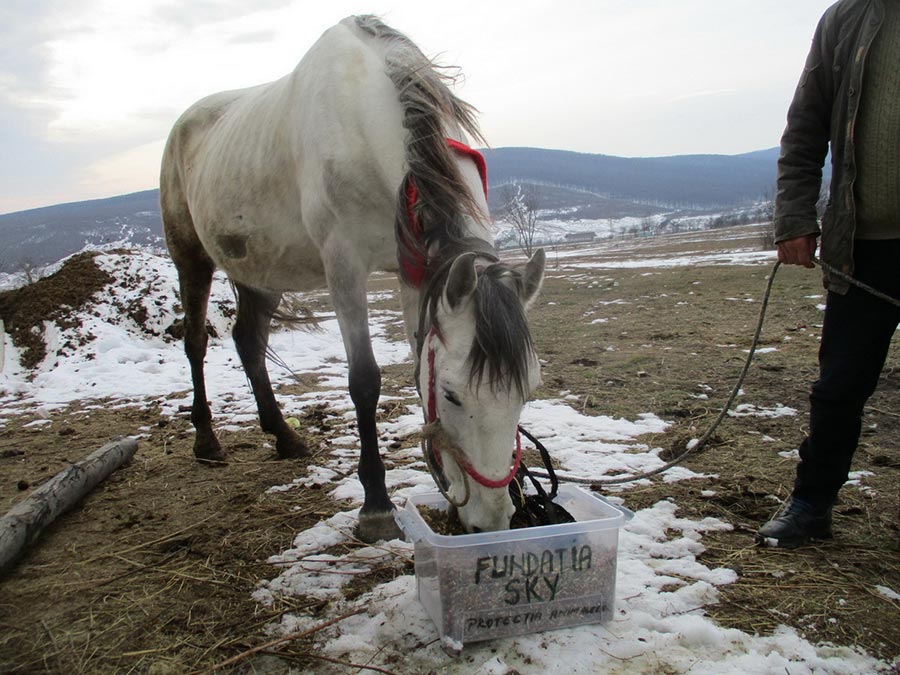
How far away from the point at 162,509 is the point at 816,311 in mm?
8105

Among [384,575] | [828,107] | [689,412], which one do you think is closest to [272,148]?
[384,575]

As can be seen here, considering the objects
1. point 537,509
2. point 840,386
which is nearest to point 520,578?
point 537,509

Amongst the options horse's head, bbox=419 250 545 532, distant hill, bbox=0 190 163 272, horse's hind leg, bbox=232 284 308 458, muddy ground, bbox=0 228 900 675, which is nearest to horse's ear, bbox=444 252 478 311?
horse's head, bbox=419 250 545 532

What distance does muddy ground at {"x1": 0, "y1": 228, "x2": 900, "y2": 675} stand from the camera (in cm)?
188

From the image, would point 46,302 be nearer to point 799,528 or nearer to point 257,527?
point 257,527

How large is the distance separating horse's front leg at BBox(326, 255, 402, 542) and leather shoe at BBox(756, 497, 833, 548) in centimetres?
158

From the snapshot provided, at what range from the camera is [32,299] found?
8.24m

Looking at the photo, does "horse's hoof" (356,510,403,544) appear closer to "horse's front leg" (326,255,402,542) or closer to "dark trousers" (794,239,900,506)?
"horse's front leg" (326,255,402,542)

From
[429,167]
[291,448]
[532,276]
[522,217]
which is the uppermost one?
[522,217]

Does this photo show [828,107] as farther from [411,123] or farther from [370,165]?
[370,165]

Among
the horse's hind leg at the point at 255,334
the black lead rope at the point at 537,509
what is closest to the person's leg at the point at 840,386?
the black lead rope at the point at 537,509

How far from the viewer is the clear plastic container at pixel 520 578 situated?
1.71 metres

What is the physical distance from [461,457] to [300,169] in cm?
179

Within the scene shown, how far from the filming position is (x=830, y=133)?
7.45ft
